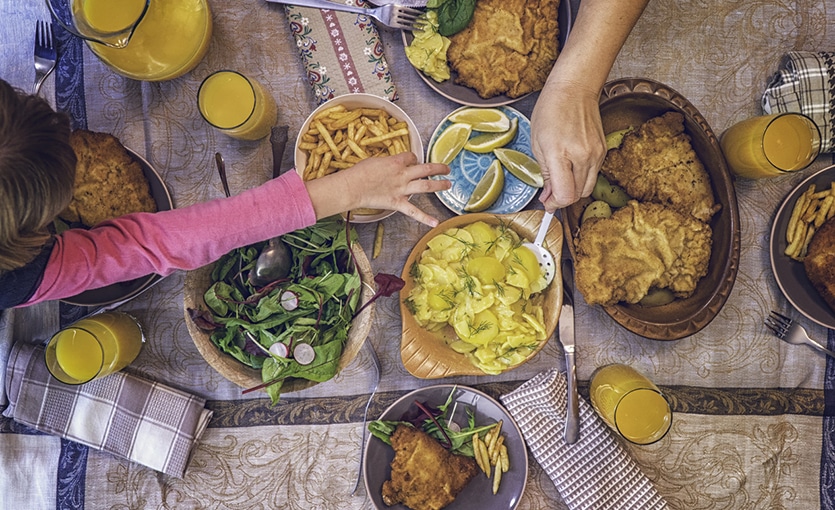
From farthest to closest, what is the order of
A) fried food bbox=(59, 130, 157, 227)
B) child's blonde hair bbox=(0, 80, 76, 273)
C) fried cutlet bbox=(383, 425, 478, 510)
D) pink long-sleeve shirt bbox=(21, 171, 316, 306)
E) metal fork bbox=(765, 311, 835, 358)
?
metal fork bbox=(765, 311, 835, 358) → fried cutlet bbox=(383, 425, 478, 510) → fried food bbox=(59, 130, 157, 227) → pink long-sleeve shirt bbox=(21, 171, 316, 306) → child's blonde hair bbox=(0, 80, 76, 273)

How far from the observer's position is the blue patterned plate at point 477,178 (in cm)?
159

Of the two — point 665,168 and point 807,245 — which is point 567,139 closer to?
point 665,168

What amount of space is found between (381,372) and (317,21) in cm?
102

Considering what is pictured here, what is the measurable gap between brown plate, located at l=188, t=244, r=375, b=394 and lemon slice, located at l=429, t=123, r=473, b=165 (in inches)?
13.9

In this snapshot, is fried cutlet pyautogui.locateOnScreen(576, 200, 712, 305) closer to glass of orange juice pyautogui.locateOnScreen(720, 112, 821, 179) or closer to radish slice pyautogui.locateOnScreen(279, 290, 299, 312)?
glass of orange juice pyautogui.locateOnScreen(720, 112, 821, 179)

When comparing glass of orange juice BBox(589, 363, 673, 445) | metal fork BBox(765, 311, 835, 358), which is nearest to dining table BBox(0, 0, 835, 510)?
metal fork BBox(765, 311, 835, 358)

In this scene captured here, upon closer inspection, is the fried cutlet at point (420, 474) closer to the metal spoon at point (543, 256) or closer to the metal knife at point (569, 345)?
the metal knife at point (569, 345)

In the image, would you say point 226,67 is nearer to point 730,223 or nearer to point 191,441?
point 191,441

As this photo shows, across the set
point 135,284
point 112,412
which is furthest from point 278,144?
point 112,412

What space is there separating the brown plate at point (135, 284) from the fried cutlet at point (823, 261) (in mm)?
1770

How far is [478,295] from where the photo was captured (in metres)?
1.49

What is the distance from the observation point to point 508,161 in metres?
1.57

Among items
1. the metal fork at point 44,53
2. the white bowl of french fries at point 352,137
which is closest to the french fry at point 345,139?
the white bowl of french fries at point 352,137

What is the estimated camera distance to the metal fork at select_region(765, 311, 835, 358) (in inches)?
64.3
